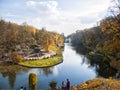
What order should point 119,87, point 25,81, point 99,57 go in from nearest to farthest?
point 119,87 → point 25,81 → point 99,57

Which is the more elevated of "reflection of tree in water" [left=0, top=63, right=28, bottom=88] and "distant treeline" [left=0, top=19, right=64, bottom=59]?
"distant treeline" [left=0, top=19, right=64, bottom=59]

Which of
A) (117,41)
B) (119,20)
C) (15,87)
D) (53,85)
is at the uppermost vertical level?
Answer: (119,20)

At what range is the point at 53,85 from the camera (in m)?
31.4

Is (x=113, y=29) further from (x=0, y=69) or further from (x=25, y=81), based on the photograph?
(x=0, y=69)

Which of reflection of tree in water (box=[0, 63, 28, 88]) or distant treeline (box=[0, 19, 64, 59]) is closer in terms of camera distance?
reflection of tree in water (box=[0, 63, 28, 88])

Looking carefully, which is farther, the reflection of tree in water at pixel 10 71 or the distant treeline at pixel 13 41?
the distant treeline at pixel 13 41

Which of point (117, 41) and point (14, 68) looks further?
point (14, 68)

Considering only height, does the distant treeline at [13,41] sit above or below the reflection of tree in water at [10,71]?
above

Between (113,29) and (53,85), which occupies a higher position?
(113,29)

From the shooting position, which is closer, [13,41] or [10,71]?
[10,71]

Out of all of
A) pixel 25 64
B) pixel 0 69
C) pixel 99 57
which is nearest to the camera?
pixel 0 69

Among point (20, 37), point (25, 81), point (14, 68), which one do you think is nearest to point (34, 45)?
point (20, 37)

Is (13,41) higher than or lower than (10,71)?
higher

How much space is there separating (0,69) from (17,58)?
11959 mm
